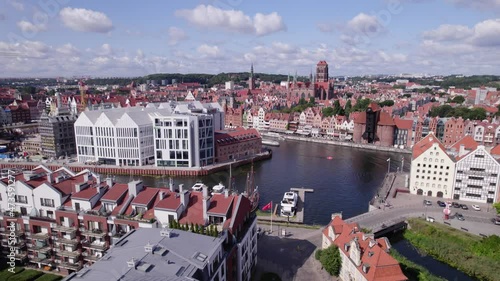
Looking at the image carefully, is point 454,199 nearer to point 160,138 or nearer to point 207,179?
point 207,179

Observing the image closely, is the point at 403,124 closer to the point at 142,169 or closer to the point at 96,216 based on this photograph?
the point at 142,169

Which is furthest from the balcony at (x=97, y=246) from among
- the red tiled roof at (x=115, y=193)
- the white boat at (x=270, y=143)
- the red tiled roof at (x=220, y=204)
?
the white boat at (x=270, y=143)

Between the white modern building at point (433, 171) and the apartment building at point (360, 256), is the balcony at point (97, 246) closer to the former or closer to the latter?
the apartment building at point (360, 256)

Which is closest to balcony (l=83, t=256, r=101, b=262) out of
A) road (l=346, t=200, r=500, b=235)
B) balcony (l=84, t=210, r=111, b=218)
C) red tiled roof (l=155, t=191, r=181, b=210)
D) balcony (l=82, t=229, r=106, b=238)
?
balcony (l=82, t=229, r=106, b=238)

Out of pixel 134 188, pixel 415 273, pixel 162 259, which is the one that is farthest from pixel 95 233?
pixel 415 273

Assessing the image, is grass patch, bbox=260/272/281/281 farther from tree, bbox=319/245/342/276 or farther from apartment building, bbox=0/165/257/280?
tree, bbox=319/245/342/276

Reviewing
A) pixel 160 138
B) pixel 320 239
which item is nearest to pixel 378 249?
pixel 320 239
